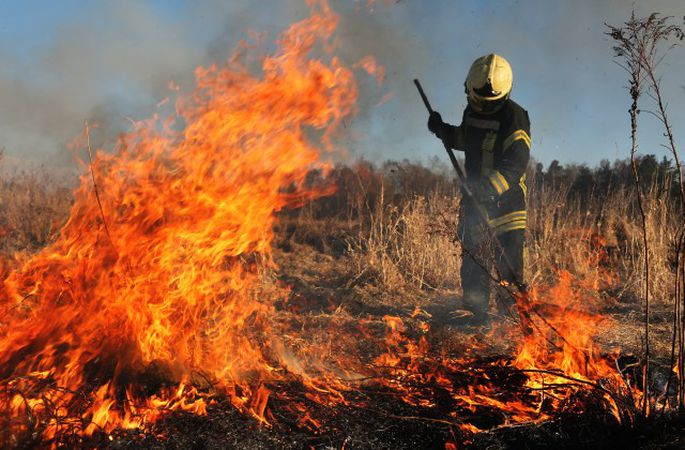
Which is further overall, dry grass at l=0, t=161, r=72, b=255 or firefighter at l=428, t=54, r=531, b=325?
dry grass at l=0, t=161, r=72, b=255

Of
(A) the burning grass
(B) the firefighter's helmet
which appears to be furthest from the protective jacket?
(A) the burning grass

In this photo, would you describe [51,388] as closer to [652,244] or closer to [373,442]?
[373,442]

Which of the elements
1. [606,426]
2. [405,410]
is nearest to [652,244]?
[606,426]

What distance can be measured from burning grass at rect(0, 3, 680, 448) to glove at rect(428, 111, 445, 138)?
1.62 m

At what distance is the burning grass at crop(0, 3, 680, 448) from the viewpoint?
8.18 feet

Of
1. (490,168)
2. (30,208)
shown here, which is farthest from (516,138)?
(30,208)

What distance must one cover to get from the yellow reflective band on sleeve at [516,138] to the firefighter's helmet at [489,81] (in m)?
0.36

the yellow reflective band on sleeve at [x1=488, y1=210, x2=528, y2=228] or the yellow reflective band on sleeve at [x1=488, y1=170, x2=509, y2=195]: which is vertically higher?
the yellow reflective band on sleeve at [x1=488, y1=170, x2=509, y2=195]

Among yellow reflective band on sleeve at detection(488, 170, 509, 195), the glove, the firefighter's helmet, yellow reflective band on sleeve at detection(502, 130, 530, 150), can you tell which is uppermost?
the firefighter's helmet

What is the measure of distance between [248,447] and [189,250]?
1.48 m

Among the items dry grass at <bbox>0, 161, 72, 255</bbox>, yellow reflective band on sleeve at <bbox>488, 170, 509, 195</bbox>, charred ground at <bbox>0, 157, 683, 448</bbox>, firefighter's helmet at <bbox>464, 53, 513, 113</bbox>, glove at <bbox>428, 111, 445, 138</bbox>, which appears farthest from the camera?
dry grass at <bbox>0, 161, 72, 255</bbox>

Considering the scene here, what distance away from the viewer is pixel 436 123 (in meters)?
5.13

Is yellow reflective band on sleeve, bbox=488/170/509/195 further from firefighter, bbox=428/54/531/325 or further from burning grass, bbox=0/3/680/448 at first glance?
burning grass, bbox=0/3/680/448

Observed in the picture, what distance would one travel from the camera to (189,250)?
3283 mm
